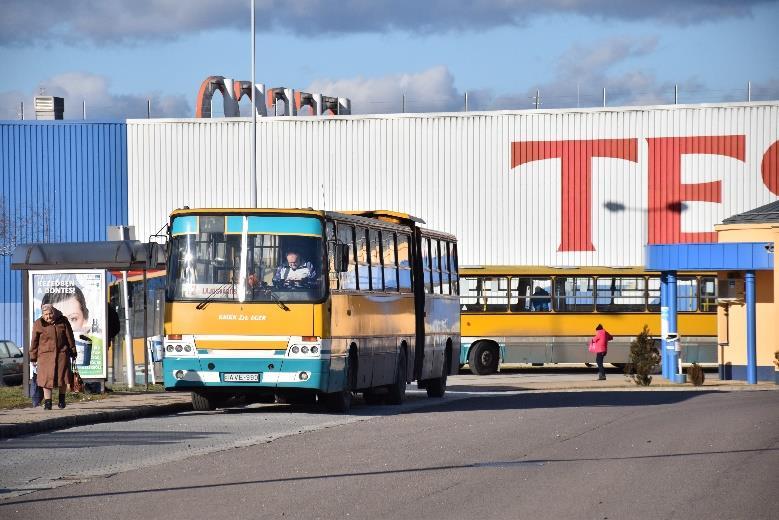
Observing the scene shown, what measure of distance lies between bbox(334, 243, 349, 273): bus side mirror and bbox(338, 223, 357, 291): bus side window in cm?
13

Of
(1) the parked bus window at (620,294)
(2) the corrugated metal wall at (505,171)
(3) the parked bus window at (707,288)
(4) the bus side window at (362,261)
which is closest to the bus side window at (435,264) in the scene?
(4) the bus side window at (362,261)

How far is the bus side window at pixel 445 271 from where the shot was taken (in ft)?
105

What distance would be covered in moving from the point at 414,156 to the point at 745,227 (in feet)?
64.3

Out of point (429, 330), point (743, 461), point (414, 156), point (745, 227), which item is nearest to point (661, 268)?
point (745, 227)

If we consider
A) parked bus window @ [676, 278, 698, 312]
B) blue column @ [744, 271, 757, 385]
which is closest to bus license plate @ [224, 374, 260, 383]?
blue column @ [744, 271, 757, 385]

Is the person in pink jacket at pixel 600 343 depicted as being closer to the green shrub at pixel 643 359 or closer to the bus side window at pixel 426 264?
the green shrub at pixel 643 359

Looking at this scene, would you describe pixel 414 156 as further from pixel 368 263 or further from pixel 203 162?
pixel 368 263

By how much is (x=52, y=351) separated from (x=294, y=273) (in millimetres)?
3689

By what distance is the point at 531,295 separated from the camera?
45469 mm

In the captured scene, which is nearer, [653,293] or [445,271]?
[445,271]

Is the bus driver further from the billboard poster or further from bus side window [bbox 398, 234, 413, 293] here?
the billboard poster

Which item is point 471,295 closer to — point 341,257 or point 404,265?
point 404,265

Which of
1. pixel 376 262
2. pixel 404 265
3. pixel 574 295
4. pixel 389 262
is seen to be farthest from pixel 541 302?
pixel 376 262

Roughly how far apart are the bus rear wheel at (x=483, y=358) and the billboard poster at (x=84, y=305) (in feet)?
62.4
